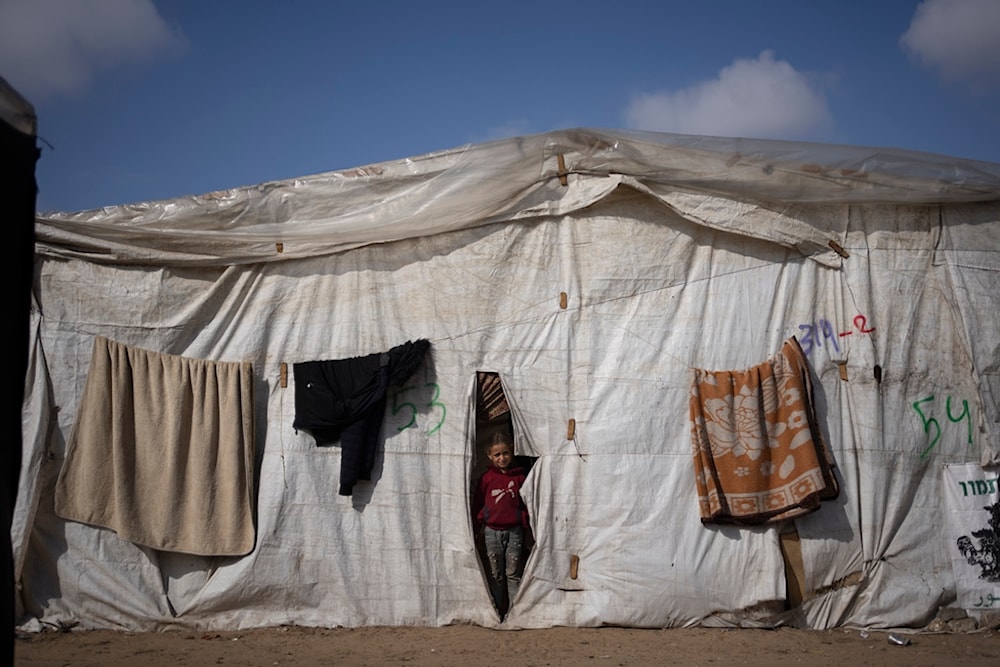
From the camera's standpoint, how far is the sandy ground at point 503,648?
16.7 feet

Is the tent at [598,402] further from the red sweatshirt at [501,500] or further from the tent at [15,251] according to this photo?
the tent at [15,251]

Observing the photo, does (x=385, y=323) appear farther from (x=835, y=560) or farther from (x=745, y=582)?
(x=835, y=560)

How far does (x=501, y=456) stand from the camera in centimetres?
588

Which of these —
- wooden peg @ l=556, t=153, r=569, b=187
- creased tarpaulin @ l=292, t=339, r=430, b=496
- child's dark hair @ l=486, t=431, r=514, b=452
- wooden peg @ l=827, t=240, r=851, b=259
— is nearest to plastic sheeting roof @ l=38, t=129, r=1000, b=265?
wooden peg @ l=556, t=153, r=569, b=187

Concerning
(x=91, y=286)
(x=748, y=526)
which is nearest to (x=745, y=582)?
(x=748, y=526)

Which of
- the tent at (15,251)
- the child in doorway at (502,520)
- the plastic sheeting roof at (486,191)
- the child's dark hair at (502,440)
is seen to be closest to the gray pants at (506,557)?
the child in doorway at (502,520)

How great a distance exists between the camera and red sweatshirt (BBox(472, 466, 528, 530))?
5762 mm

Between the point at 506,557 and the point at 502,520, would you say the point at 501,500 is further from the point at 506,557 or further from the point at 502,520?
the point at 506,557

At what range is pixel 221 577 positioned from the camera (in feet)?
18.9

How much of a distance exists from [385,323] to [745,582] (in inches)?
110

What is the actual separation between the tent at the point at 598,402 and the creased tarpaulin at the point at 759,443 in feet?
0.19

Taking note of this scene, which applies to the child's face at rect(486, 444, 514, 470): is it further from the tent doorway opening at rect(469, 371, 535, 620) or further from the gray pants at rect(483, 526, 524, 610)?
the gray pants at rect(483, 526, 524, 610)

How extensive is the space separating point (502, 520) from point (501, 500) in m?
0.13

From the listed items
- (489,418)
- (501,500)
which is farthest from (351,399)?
(501,500)
